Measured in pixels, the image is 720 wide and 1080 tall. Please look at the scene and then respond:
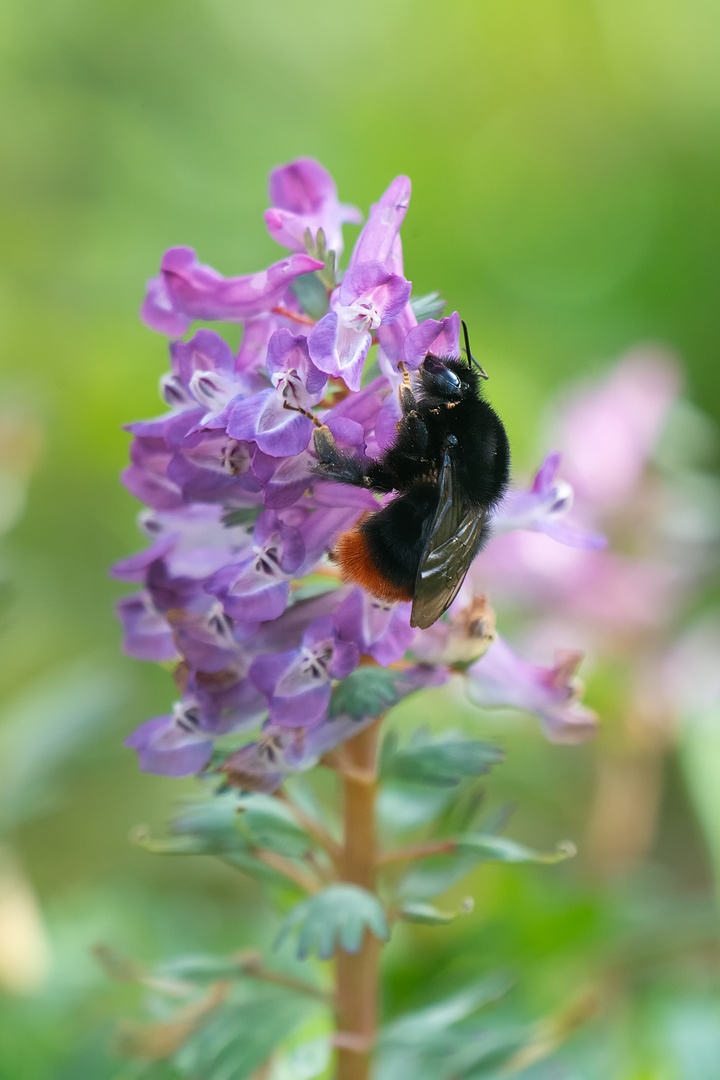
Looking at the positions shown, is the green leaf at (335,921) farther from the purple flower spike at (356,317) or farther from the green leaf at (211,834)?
the purple flower spike at (356,317)

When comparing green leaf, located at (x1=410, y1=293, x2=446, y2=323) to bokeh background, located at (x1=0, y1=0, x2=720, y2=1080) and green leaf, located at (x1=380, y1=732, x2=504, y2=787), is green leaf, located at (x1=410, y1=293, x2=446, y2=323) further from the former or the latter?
bokeh background, located at (x1=0, y1=0, x2=720, y2=1080)

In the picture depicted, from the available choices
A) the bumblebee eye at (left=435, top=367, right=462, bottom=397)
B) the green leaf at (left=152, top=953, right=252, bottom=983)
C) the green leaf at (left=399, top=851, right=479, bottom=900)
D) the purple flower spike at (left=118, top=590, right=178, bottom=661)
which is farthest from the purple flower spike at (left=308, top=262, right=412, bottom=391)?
the green leaf at (left=152, top=953, right=252, bottom=983)

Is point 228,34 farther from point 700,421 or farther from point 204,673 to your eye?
point 204,673

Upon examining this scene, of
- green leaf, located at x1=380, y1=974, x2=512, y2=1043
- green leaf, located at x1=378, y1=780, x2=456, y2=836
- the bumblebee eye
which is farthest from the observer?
green leaf, located at x1=378, y1=780, x2=456, y2=836

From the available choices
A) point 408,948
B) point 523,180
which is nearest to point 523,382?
point 523,180

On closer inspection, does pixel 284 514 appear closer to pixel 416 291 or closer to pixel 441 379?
pixel 441 379
